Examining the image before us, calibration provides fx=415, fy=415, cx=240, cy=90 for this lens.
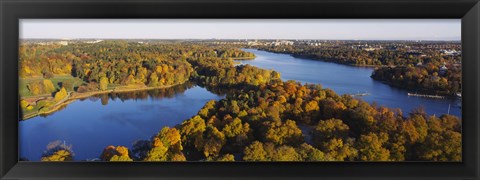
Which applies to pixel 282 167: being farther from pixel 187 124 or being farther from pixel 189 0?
pixel 189 0

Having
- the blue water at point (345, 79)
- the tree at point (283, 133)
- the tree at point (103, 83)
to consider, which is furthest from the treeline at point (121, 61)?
the tree at point (283, 133)

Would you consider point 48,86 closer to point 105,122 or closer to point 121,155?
point 105,122

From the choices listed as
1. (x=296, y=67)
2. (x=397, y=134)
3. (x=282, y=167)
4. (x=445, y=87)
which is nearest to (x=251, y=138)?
(x=282, y=167)

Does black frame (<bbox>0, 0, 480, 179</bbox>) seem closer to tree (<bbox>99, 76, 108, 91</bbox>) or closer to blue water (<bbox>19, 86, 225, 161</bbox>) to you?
blue water (<bbox>19, 86, 225, 161</bbox>)

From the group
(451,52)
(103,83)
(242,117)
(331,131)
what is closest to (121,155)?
(103,83)

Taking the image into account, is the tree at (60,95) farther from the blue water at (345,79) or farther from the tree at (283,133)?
the tree at (283,133)

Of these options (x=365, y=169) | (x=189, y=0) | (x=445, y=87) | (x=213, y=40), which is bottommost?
(x=365, y=169)

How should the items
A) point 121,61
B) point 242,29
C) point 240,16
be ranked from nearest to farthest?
point 240,16
point 242,29
point 121,61
